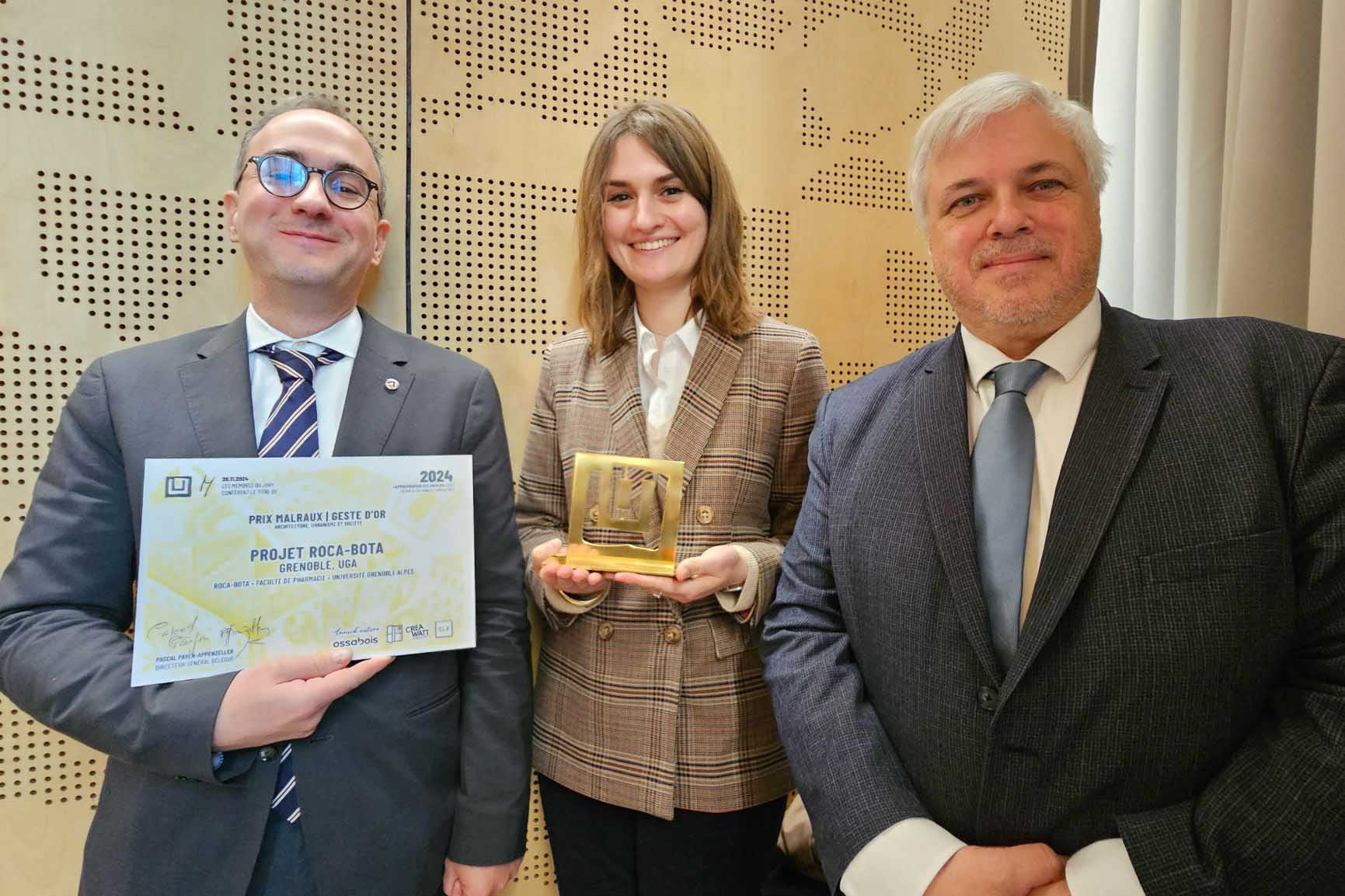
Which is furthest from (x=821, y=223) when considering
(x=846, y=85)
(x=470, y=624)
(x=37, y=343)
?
(x=37, y=343)

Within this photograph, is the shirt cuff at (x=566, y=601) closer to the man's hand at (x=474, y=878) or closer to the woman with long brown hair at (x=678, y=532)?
the woman with long brown hair at (x=678, y=532)

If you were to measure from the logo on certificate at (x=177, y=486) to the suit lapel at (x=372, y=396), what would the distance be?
29cm

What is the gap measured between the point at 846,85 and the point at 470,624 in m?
2.41

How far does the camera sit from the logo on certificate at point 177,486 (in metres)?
1.53

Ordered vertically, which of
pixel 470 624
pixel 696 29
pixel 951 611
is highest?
pixel 696 29

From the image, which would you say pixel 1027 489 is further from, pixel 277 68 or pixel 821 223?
pixel 277 68

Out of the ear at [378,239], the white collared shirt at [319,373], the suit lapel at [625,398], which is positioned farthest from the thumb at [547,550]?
the ear at [378,239]

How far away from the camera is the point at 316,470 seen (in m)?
1.63

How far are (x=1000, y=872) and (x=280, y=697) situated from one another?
54.7 inches

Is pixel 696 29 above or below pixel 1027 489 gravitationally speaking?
above

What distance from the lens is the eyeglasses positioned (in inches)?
71.1

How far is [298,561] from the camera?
1.62 metres

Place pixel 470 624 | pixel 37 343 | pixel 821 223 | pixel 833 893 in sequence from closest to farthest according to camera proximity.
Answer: pixel 833 893, pixel 470 624, pixel 37 343, pixel 821 223
